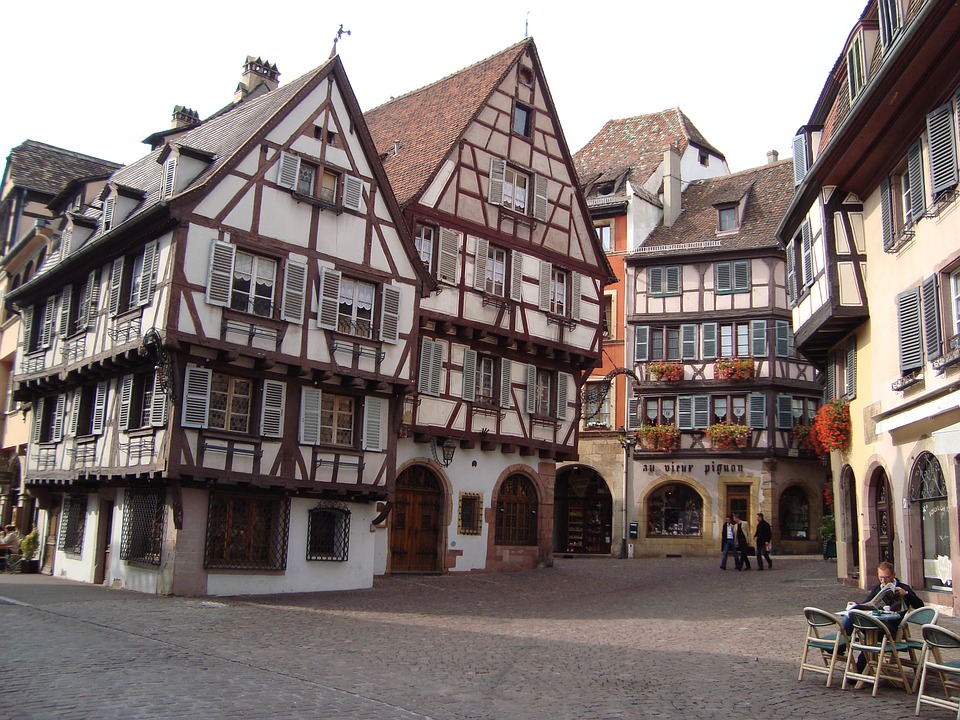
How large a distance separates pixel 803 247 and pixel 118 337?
50.3 ft

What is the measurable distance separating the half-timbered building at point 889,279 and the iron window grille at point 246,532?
1206 cm

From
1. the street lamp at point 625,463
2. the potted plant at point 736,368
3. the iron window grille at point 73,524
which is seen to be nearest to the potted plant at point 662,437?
the street lamp at point 625,463

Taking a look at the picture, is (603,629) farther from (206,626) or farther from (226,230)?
(226,230)

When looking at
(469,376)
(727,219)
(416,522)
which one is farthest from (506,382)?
(727,219)

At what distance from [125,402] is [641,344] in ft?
74.2

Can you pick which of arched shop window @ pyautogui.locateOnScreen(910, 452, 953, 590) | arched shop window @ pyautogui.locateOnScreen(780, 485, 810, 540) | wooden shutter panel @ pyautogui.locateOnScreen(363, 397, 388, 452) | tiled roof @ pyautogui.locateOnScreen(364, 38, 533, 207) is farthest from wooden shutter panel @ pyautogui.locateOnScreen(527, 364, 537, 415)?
arched shop window @ pyautogui.locateOnScreen(780, 485, 810, 540)

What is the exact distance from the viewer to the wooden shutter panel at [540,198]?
92.5ft

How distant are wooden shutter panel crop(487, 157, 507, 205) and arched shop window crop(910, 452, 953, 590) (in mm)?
12942

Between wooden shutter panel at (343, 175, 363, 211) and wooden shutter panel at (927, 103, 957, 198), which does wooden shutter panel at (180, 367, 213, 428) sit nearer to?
wooden shutter panel at (343, 175, 363, 211)

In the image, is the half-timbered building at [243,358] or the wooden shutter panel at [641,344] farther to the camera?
the wooden shutter panel at [641,344]

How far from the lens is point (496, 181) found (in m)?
27.2

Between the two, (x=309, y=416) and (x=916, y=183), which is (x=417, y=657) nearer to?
(x=309, y=416)

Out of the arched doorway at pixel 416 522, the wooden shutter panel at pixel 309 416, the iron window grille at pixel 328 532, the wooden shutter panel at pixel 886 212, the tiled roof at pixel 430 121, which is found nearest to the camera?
the wooden shutter panel at pixel 886 212

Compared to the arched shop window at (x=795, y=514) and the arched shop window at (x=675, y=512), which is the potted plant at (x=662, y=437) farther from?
the arched shop window at (x=795, y=514)
